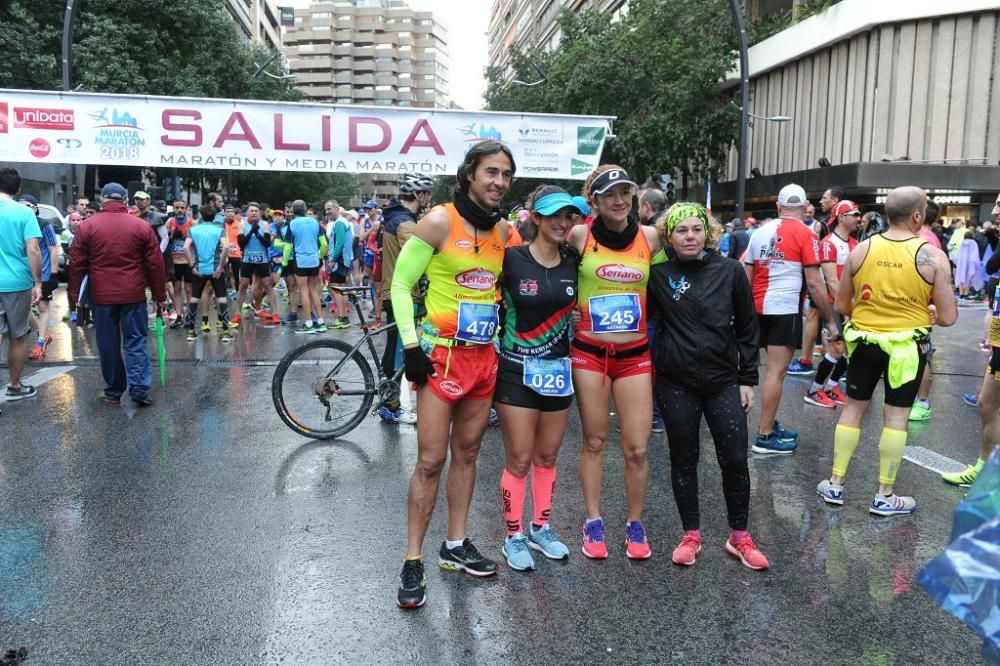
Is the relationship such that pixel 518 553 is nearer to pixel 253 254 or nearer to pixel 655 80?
pixel 253 254

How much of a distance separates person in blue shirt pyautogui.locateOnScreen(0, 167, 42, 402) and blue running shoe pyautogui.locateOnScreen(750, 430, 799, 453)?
6.39 meters

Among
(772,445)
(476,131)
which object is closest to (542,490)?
(772,445)

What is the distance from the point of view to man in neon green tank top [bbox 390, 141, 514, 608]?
3537 mm

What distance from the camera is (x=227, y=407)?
24.8 ft

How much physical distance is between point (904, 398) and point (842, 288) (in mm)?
749

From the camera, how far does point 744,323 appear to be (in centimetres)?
406

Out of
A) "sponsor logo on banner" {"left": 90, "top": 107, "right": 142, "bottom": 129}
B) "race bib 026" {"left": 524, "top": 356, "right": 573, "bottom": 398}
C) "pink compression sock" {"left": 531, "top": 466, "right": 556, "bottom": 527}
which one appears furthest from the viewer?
"sponsor logo on banner" {"left": 90, "top": 107, "right": 142, "bottom": 129}

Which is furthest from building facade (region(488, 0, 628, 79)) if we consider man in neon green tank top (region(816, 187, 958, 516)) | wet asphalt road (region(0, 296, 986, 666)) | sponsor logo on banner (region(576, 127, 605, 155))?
man in neon green tank top (region(816, 187, 958, 516))

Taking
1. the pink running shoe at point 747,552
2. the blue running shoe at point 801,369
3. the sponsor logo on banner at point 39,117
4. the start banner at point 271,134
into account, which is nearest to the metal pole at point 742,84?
the start banner at point 271,134

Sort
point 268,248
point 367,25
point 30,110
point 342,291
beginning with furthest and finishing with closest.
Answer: point 367,25, point 268,248, point 30,110, point 342,291

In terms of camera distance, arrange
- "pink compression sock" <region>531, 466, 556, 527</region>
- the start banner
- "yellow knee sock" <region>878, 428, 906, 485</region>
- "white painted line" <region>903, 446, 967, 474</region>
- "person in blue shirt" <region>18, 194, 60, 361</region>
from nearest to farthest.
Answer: "pink compression sock" <region>531, 466, 556, 527</region>, "yellow knee sock" <region>878, 428, 906, 485</region>, "white painted line" <region>903, 446, 967, 474</region>, "person in blue shirt" <region>18, 194, 60, 361</region>, the start banner

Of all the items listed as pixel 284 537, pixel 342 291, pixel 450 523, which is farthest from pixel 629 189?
pixel 342 291

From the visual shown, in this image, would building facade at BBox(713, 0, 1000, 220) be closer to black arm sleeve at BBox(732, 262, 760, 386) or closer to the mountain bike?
the mountain bike

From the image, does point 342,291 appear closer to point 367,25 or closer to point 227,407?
point 227,407
